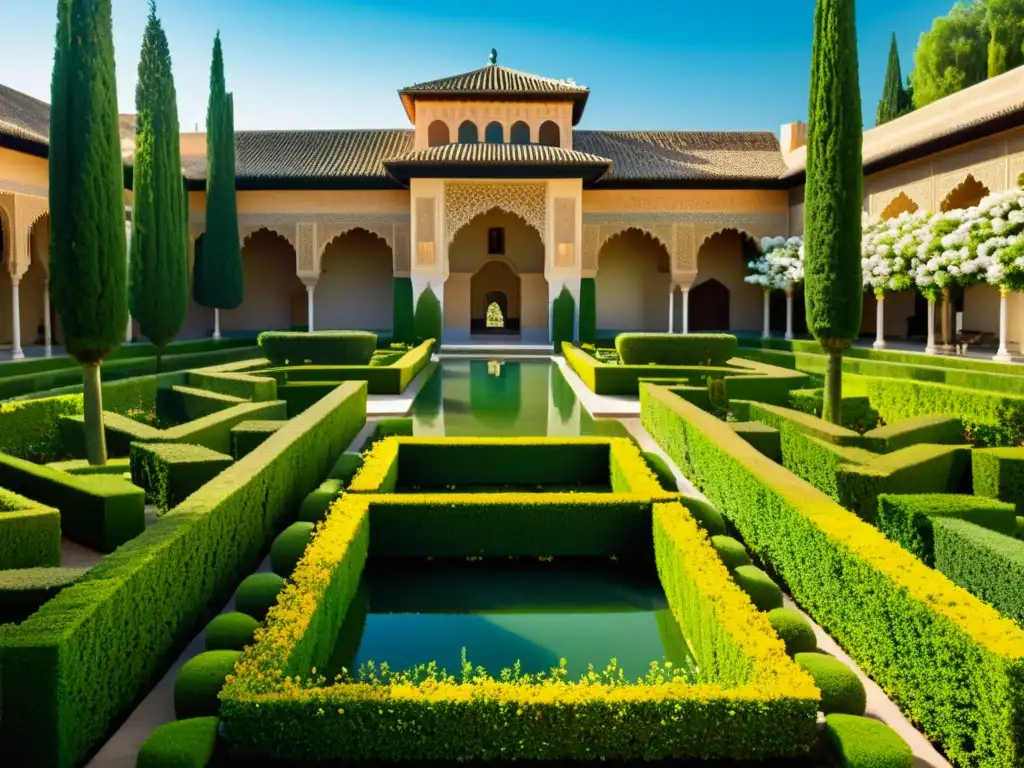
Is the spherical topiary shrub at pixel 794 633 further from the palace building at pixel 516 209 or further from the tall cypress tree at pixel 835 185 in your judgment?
the palace building at pixel 516 209

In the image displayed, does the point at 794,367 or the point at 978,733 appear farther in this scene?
the point at 794,367

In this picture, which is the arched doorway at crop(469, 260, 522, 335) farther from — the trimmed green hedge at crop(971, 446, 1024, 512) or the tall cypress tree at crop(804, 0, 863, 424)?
the trimmed green hedge at crop(971, 446, 1024, 512)

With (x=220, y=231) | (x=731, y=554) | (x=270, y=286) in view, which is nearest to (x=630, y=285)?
(x=270, y=286)

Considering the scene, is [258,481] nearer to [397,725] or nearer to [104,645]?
[104,645]

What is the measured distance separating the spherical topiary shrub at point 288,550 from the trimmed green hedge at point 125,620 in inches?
10.5

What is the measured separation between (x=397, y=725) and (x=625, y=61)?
25853 millimetres

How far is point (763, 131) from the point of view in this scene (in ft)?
104

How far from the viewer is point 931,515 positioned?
6.10 metres

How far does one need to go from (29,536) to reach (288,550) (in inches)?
63.3

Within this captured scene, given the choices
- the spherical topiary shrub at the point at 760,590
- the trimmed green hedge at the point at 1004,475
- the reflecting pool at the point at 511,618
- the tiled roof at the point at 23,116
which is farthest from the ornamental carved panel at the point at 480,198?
the spherical topiary shrub at the point at 760,590

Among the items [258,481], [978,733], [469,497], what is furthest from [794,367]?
[978,733]

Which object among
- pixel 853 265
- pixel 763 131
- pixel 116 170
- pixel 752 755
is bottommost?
pixel 752 755

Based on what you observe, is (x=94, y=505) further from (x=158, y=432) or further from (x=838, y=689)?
(x=838, y=689)

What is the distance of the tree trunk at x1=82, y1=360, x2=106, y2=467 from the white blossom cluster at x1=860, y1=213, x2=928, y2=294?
14999mm
